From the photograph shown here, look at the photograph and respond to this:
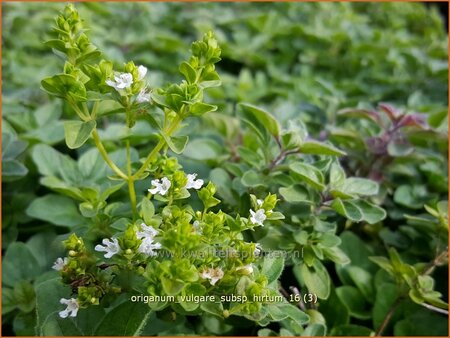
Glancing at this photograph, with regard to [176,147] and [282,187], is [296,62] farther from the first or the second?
[176,147]

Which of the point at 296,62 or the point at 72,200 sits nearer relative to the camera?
the point at 72,200

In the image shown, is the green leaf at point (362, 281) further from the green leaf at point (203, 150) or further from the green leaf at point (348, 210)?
the green leaf at point (203, 150)

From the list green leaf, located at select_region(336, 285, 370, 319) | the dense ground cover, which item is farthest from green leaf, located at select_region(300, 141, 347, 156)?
green leaf, located at select_region(336, 285, 370, 319)

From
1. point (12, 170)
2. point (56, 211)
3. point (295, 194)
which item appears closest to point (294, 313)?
point (295, 194)

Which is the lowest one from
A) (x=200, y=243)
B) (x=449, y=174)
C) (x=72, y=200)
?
(x=72, y=200)

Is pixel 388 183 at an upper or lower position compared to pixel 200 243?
lower

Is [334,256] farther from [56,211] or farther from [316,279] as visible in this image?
[56,211]

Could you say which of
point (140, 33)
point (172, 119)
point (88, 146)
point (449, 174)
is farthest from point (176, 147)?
point (140, 33)

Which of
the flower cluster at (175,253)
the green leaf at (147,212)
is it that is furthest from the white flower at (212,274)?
the green leaf at (147,212)
